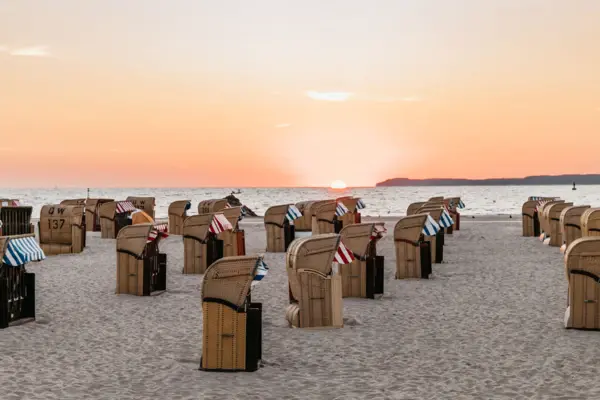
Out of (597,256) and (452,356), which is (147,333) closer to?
(452,356)

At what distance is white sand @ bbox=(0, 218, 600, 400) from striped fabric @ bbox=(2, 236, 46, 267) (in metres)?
1.08

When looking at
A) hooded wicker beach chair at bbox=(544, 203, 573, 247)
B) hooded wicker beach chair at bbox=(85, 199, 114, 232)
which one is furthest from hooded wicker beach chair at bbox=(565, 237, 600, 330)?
hooded wicker beach chair at bbox=(85, 199, 114, 232)

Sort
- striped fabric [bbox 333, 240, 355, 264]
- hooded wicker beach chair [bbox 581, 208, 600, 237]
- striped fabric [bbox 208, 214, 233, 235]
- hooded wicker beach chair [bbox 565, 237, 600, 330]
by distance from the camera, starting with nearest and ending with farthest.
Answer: hooded wicker beach chair [bbox 565, 237, 600, 330] → striped fabric [bbox 333, 240, 355, 264] → striped fabric [bbox 208, 214, 233, 235] → hooded wicker beach chair [bbox 581, 208, 600, 237]

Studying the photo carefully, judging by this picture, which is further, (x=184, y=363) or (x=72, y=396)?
(x=184, y=363)

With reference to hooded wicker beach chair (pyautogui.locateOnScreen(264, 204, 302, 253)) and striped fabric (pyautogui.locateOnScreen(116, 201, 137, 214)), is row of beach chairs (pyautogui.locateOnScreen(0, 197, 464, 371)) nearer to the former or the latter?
hooded wicker beach chair (pyautogui.locateOnScreen(264, 204, 302, 253))

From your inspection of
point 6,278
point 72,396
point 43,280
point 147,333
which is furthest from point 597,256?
point 43,280

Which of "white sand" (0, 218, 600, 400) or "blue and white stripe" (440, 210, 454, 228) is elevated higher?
"blue and white stripe" (440, 210, 454, 228)

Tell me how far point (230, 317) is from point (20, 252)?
4.28 m

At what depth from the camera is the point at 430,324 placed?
1141 cm

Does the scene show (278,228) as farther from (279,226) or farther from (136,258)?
(136,258)

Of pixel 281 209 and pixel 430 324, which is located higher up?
pixel 281 209

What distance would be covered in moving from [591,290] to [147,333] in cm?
672

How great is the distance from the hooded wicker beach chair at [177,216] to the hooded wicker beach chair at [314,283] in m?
20.4

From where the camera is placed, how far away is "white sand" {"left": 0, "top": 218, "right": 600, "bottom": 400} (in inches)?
304
